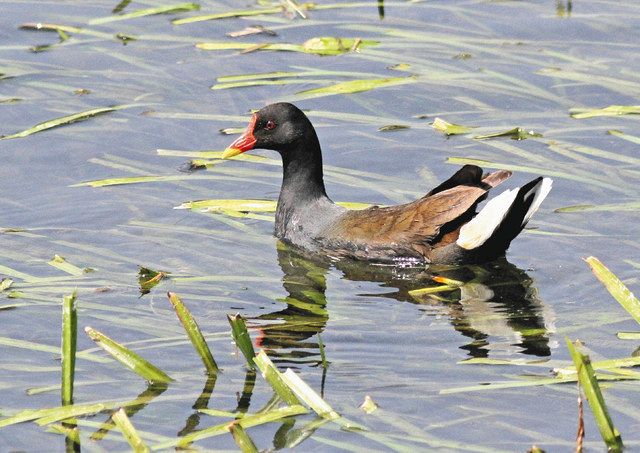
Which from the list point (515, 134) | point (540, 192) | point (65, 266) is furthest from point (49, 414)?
point (515, 134)

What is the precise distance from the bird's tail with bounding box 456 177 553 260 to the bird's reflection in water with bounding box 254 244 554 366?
189mm

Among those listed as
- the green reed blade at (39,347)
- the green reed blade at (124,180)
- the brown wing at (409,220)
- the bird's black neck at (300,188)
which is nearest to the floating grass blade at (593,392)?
the green reed blade at (39,347)

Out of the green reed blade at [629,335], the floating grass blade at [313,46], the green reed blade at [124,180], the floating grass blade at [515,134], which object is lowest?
the green reed blade at [629,335]

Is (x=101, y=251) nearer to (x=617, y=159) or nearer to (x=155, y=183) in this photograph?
(x=155, y=183)

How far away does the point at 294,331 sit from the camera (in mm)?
6707

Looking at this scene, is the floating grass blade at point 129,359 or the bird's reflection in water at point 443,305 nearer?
the floating grass blade at point 129,359

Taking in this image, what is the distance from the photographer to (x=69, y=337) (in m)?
4.90

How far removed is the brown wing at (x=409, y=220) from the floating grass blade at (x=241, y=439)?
2804 mm

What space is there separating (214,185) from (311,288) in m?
1.63

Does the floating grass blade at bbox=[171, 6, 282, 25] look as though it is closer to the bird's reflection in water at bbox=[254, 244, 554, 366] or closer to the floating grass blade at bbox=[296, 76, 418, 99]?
the floating grass blade at bbox=[296, 76, 418, 99]

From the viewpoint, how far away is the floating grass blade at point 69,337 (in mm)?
4871

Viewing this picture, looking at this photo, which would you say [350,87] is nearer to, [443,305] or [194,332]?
[443,305]

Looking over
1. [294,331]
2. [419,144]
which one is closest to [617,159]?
[419,144]

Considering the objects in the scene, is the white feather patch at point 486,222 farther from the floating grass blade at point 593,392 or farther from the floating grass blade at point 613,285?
the floating grass blade at point 593,392
